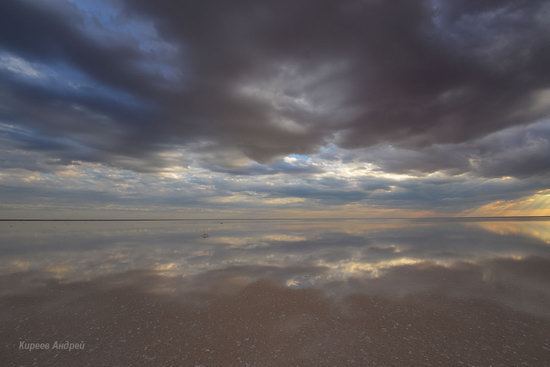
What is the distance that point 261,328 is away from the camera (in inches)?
324

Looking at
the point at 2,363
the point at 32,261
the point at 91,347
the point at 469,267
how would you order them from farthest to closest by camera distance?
the point at 32,261 → the point at 469,267 → the point at 91,347 → the point at 2,363

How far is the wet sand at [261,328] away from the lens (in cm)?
658

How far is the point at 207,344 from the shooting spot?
727cm

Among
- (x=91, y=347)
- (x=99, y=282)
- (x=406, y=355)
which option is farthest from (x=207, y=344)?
(x=99, y=282)

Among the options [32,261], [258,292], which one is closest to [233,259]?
[258,292]

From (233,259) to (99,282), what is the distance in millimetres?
8678

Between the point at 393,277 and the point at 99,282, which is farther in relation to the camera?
the point at 393,277

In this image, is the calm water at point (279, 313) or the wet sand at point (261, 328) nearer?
the wet sand at point (261, 328)

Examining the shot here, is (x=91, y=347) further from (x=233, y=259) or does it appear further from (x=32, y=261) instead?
(x=32, y=261)

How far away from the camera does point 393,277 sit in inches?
555

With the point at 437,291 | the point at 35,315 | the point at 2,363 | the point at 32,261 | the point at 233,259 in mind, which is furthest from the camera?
the point at 233,259

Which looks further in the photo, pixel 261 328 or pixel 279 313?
pixel 279 313

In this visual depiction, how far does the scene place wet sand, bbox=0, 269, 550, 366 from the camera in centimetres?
658

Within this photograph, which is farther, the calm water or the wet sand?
the calm water
